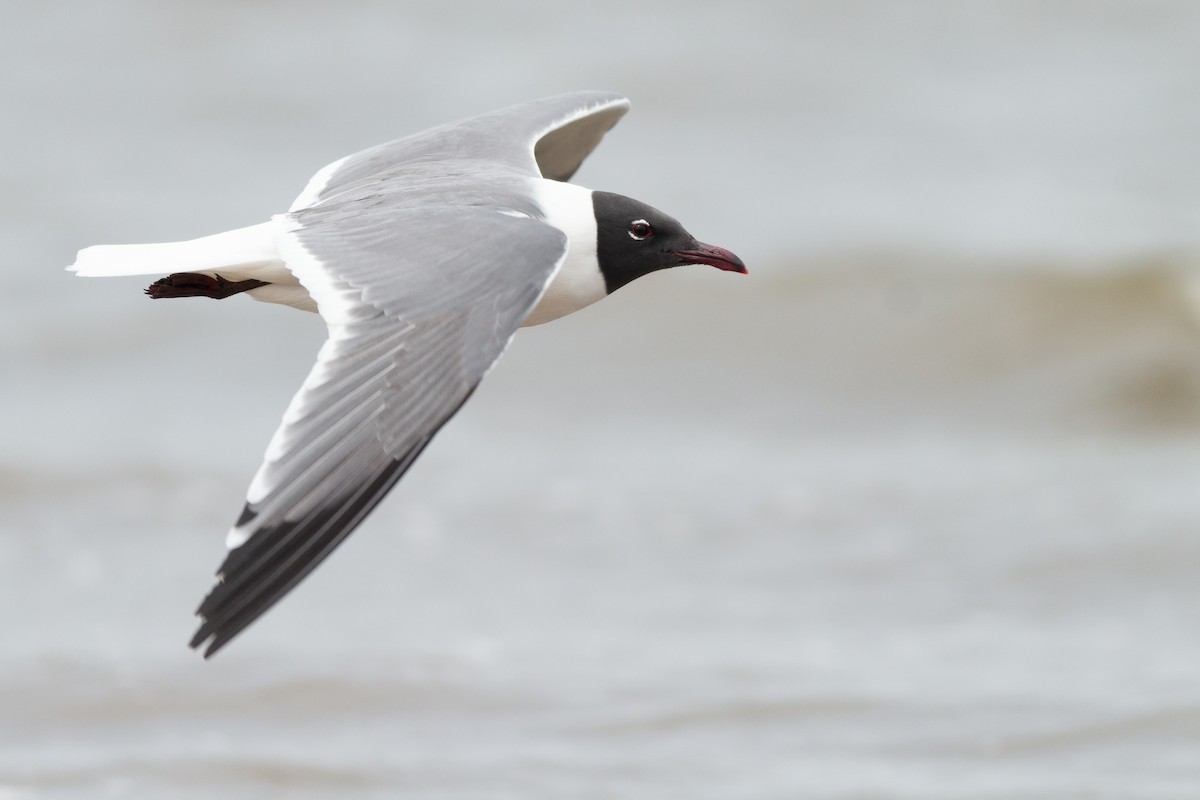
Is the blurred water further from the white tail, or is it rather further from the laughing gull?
the white tail

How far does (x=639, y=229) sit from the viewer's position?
5.19 m

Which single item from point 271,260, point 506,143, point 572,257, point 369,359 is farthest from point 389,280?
point 506,143

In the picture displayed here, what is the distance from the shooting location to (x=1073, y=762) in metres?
6.53

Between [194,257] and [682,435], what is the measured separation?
533 centimetres

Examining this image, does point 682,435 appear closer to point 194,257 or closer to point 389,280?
point 194,257

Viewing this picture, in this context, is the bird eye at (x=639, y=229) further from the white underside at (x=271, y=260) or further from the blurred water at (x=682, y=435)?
the blurred water at (x=682, y=435)

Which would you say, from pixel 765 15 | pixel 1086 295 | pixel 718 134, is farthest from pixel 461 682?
pixel 765 15

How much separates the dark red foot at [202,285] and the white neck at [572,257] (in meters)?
0.76

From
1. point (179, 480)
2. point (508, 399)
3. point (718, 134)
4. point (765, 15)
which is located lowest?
point (179, 480)

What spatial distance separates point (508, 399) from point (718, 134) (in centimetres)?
317

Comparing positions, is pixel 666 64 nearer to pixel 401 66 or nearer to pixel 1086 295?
pixel 401 66

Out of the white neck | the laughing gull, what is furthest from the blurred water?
the laughing gull

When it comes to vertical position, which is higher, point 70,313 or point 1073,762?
point 70,313

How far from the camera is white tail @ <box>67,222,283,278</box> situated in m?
4.63
